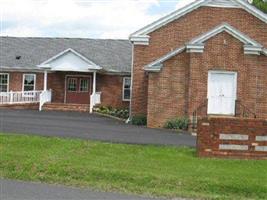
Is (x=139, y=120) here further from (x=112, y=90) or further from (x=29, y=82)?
(x=29, y=82)

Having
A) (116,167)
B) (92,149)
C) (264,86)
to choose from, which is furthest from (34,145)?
(264,86)

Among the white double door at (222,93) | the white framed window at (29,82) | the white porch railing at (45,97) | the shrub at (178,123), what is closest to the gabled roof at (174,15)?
the white double door at (222,93)

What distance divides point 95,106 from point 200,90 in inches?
508

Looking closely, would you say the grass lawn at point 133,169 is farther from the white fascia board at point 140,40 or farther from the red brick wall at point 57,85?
the red brick wall at point 57,85

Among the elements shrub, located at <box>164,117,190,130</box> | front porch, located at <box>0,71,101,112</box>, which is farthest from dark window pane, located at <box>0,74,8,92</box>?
shrub, located at <box>164,117,190,130</box>

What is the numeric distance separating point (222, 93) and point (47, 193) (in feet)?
53.3

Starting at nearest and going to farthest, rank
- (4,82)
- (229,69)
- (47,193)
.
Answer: (47,193), (229,69), (4,82)

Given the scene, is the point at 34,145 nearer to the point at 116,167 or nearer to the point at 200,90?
the point at 116,167

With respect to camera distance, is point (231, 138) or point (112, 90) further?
point (112, 90)

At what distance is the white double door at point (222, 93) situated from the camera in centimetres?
2372

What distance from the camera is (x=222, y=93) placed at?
23875 millimetres

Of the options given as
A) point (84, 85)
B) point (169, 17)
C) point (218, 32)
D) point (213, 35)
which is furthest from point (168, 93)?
point (84, 85)

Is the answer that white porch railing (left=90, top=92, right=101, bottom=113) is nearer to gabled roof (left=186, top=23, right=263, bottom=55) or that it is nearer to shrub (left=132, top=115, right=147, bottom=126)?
shrub (left=132, top=115, right=147, bottom=126)

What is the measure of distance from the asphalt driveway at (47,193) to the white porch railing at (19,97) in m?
26.4
